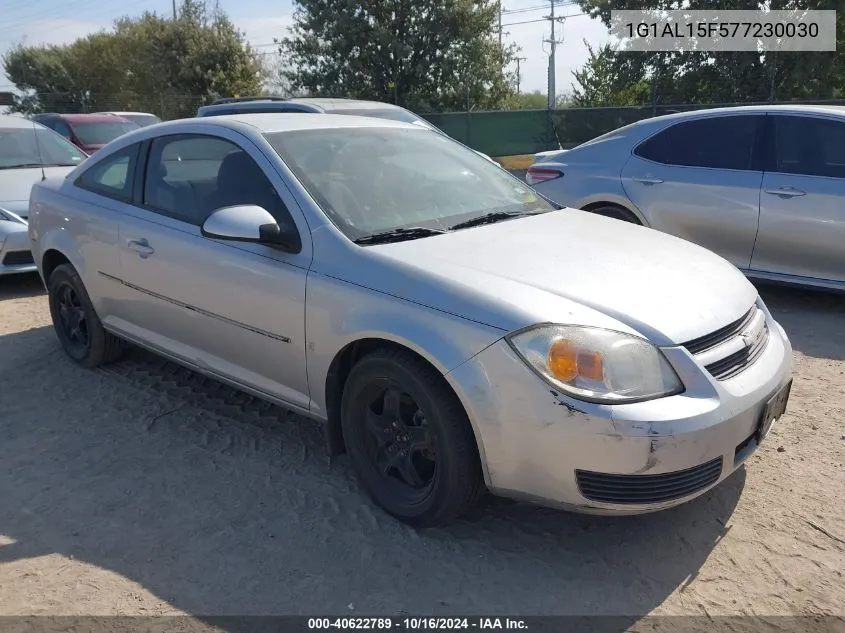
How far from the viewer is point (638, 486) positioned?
261 centimetres

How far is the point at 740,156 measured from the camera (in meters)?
6.07

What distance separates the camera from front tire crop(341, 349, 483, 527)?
2.79 m

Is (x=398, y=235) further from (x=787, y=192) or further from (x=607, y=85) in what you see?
(x=607, y=85)

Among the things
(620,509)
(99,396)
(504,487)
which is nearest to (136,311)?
(99,396)

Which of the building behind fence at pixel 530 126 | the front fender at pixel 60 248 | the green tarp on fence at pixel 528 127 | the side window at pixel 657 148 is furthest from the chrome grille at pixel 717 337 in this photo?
the green tarp on fence at pixel 528 127

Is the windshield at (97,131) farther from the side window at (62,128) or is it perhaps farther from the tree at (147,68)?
the tree at (147,68)

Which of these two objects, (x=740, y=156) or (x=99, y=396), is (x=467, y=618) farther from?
(x=740, y=156)

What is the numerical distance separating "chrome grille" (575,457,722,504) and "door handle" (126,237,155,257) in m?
2.60

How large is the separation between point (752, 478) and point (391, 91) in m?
27.2

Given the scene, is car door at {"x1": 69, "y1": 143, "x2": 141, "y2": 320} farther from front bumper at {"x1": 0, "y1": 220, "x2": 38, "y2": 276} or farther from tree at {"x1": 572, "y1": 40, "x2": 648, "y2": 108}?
tree at {"x1": 572, "y1": 40, "x2": 648, "y2": 108}

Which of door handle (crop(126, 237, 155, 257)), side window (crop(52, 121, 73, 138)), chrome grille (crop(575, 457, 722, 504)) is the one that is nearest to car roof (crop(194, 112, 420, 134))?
door handle (crop(126, 237, 155, 257))

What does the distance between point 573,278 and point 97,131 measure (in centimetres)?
1320

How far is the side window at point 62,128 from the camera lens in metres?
13.7

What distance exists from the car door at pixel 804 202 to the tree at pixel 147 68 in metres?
27.1
